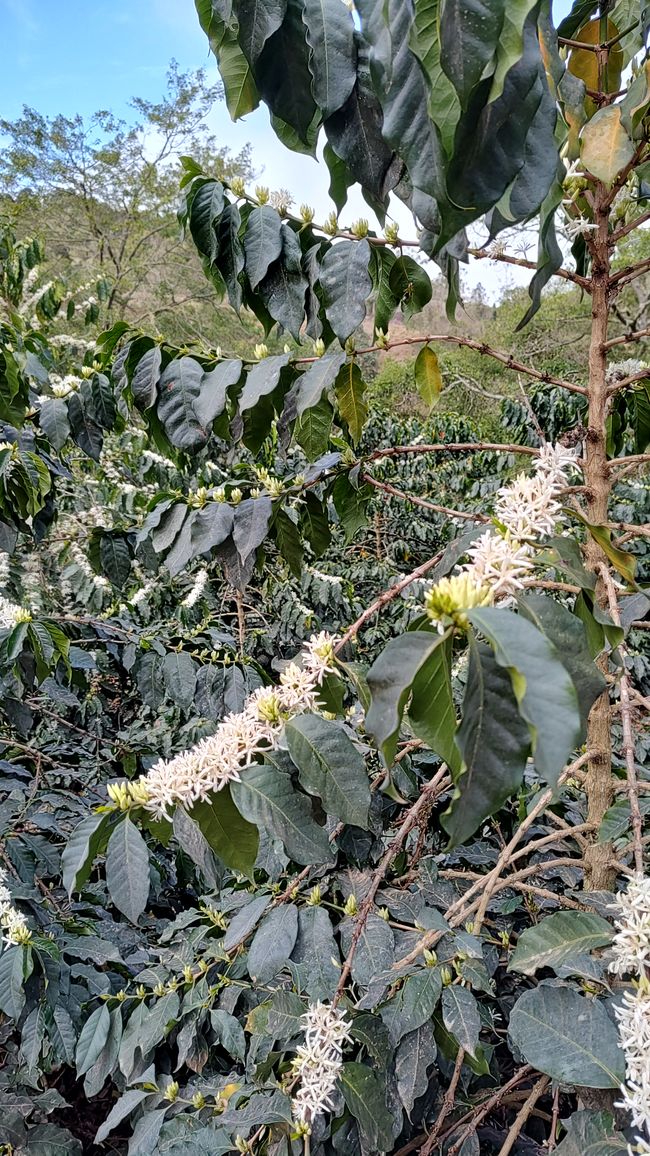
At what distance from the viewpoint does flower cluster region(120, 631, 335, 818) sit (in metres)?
0.50

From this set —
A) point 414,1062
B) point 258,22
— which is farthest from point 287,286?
point 414,1062

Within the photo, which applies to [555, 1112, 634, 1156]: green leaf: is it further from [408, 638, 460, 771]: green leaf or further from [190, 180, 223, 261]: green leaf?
[190, 180, 223, 261]: green leaf

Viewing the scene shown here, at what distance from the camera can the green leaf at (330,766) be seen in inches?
19.5

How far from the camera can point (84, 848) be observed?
545 mm

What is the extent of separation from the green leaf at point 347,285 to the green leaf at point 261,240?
0.09 meters

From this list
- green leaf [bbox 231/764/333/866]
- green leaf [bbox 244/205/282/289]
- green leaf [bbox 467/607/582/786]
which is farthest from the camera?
green leaf [bbox 244/205/282/289]

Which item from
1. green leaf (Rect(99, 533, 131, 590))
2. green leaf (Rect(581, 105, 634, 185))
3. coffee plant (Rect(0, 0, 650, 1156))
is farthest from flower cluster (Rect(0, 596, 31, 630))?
green leaf (Rect(581, 105, 634, 185))

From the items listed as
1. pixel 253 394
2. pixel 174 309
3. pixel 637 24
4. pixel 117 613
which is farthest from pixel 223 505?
pixel 174 309

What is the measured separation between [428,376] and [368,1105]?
81 centimetres

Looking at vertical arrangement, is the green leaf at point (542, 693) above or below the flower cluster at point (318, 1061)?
above

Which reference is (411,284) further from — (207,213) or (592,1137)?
(592,1137)

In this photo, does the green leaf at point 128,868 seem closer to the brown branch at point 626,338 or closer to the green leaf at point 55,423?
the brown branch at point 626,338

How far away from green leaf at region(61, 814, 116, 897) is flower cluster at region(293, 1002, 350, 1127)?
0.23 metres

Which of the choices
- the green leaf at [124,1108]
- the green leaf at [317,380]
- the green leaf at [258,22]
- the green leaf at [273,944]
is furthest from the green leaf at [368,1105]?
the green leaf at [258,22]
